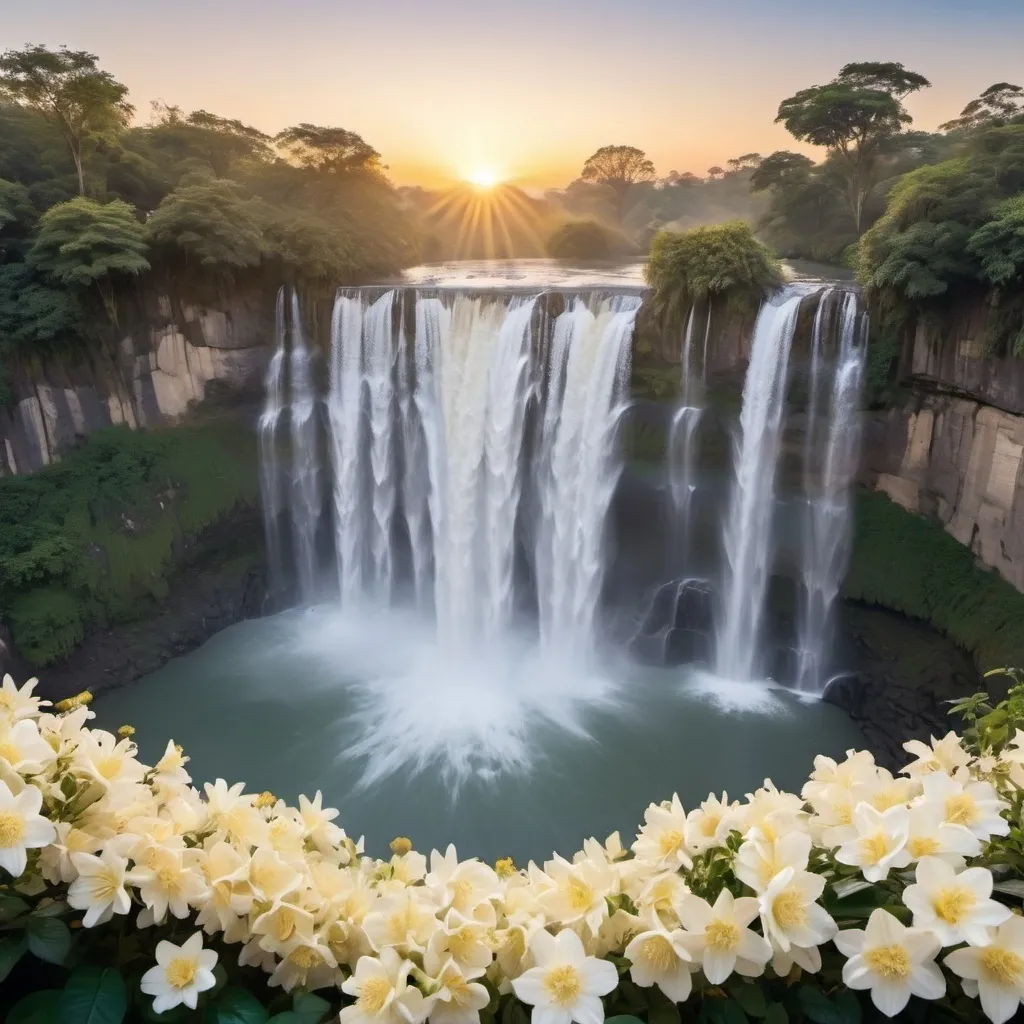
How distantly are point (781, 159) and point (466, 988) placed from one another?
993 inches

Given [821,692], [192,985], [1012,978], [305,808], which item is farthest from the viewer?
[821,692]

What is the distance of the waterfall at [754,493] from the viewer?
12.8 m

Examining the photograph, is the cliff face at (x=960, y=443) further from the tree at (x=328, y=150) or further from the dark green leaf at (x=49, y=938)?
the tree at (x=328, y=150)

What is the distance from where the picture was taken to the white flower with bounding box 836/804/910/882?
1630mm

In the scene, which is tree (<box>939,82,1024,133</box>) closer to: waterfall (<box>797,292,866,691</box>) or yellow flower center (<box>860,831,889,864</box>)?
waterfall (<box>797,292,866,691</box>)

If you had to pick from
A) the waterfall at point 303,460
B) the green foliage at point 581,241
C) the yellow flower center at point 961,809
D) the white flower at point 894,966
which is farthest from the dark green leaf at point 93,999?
the green foliage at point 581,241

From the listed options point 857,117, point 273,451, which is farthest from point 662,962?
point 857,117

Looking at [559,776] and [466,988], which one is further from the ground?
[466,988]

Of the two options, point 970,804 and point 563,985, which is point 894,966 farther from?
point 563,985

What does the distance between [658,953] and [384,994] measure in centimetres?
59

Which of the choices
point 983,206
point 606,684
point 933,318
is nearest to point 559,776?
point 606,684

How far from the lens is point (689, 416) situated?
14102 millimetres

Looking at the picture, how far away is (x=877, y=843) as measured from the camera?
167 cm

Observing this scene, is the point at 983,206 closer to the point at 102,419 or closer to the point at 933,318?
the point at 933,318
